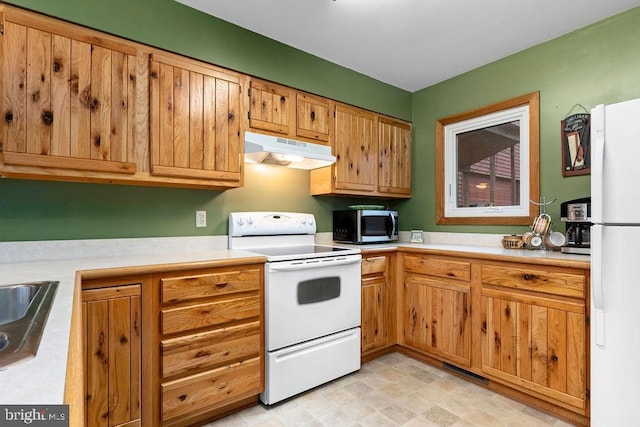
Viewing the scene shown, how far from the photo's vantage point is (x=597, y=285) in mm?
1622

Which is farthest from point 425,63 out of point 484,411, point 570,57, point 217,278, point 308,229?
point 484,411

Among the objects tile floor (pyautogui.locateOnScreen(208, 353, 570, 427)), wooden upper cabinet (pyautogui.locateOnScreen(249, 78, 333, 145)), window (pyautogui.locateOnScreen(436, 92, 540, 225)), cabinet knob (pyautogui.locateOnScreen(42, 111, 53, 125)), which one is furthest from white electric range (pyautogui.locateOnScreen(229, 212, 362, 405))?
window (pyautogui.locateOnScreen(436, 92, 540, 225))

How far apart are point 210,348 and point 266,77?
1.88 m

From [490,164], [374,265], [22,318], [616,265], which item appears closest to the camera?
[22,318]

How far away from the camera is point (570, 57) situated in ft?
7.89

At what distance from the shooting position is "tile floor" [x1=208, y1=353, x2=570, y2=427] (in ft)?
6.27

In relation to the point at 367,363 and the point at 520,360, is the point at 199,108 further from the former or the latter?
the point at 520,360

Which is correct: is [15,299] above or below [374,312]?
→ above

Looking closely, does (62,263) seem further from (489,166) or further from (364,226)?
(489,166)

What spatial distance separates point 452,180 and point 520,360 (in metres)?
1.69

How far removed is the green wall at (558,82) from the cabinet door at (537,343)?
760 mm

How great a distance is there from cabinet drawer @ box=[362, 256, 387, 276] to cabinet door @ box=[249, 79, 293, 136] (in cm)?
118

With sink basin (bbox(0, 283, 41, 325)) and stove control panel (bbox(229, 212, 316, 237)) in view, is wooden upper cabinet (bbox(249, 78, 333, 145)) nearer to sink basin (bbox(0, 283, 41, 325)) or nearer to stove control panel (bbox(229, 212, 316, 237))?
stove control panel (bbox(229, 212, 316, 237))
